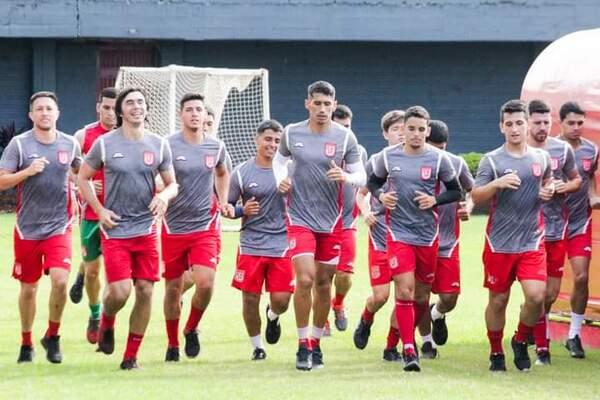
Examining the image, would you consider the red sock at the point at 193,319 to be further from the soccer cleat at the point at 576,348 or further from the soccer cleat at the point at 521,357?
the soccer cleat at the point at 576,348

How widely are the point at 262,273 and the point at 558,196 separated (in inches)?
99.0

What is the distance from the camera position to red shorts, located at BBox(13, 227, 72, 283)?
13.4m

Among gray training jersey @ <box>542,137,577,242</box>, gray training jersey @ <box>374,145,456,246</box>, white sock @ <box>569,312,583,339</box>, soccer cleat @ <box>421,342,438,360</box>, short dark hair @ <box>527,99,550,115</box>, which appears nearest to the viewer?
gray training jersey @ <box>374,145,456,246</box>

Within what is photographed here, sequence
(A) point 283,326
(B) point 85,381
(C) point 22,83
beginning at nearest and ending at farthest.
A: (B) point 85,381 → (A) point 283,326 → (C) point 22,83

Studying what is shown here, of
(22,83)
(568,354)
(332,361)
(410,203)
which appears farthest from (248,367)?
(22,83)

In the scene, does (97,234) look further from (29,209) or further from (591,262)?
(591,262)

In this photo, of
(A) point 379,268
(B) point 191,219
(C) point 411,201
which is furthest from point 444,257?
(B) point 191,219

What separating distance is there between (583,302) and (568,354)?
0.47 meters

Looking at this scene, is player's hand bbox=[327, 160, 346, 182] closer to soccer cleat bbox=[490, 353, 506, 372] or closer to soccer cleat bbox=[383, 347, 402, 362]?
soccer cleat bbox=[383, 347, 402, 362]

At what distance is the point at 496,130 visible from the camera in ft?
121

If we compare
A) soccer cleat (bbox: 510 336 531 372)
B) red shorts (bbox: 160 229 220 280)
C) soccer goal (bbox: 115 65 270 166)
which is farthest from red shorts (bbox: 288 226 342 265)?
soccer goal (bbox: 115 65 270 166)

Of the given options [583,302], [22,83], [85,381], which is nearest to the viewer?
[85,381]

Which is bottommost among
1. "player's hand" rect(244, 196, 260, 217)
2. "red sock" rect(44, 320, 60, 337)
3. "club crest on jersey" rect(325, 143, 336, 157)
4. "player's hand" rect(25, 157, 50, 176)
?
"red sock" rect(44, 320, 60, 337)

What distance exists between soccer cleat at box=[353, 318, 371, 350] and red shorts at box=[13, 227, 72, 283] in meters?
2.67
